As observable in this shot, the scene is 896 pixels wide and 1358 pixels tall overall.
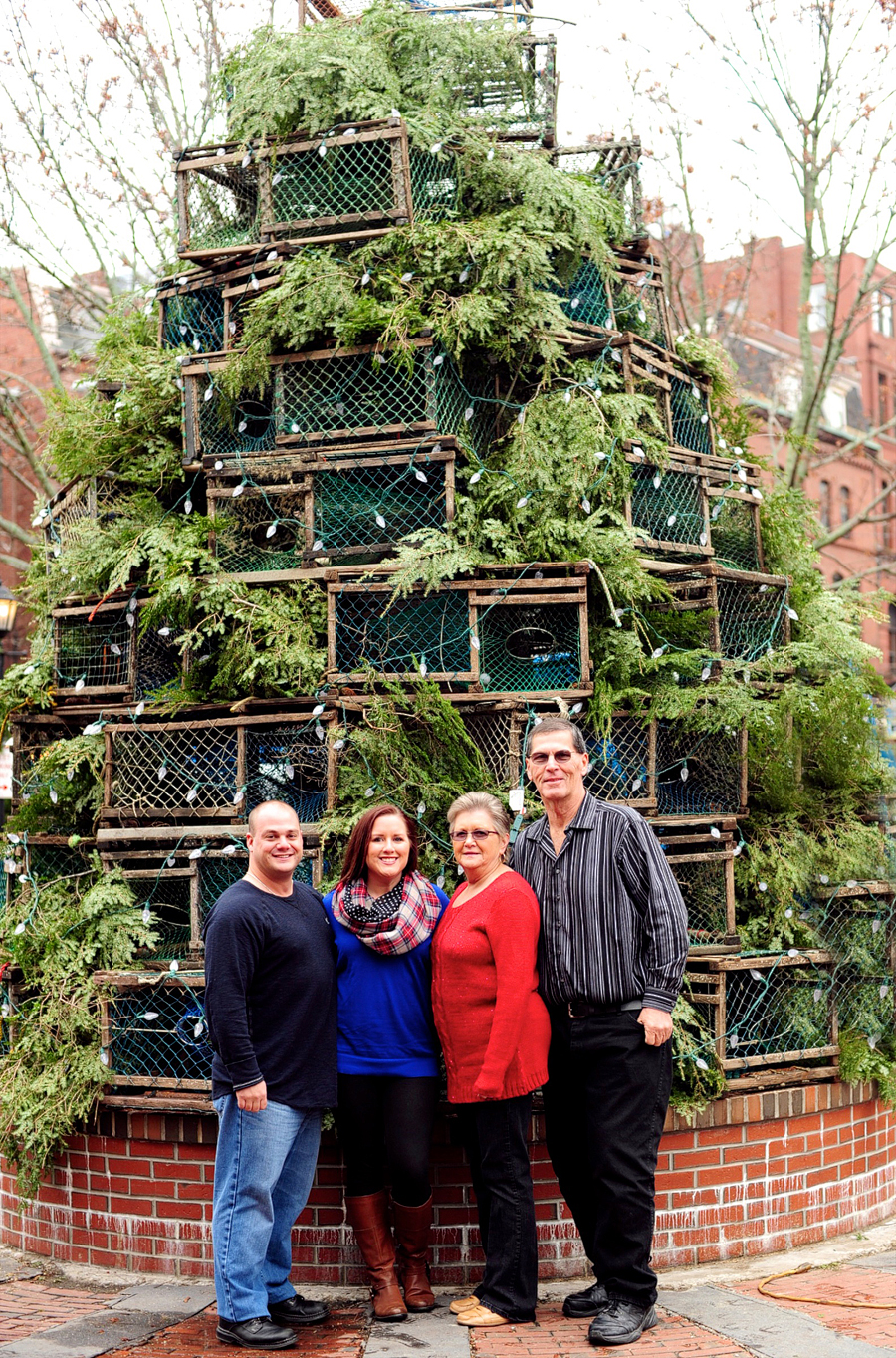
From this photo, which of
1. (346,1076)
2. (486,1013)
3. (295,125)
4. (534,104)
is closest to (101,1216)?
(346,1076)

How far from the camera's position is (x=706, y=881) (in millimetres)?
5938

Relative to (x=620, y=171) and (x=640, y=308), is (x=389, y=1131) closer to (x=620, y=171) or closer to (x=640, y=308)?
(x=640, y=308)

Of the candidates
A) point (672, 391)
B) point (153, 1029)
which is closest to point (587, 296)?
point (672, 391)

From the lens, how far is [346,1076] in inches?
181

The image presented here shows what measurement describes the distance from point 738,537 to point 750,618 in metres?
0.56

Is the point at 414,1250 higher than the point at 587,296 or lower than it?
lower

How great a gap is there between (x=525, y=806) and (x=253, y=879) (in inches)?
58.5

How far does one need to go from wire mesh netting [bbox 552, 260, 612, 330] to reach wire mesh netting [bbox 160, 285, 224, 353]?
6.06 feet

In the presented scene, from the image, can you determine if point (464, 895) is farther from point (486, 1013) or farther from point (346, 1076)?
point (346, 1076)

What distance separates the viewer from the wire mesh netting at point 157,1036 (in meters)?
5.55

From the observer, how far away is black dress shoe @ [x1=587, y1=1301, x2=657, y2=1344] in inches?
168

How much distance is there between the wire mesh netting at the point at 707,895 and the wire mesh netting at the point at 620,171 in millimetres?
3619

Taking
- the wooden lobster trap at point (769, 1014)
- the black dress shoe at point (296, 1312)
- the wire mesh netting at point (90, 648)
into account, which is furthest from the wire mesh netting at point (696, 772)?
the wire mesh netting at point (90, 648)

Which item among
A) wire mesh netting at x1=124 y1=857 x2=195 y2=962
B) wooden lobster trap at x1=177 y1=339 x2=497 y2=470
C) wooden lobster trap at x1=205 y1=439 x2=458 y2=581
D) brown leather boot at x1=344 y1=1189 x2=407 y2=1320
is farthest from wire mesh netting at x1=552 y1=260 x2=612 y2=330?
brown leather boot at x1=344 y1=1189 x2=407 y2=1320
